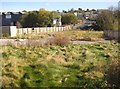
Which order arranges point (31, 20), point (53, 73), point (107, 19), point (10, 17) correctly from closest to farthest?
point (53, 73), point (107, 19), point (31, 20), point (10, 17)

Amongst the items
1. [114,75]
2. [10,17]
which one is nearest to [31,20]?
[10,17]

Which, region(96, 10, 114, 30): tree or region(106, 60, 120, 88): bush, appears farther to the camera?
region(96, 10, 114, 30): tree

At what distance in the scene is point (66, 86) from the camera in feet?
32.6

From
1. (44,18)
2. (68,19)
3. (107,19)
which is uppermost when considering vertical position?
(107,19)

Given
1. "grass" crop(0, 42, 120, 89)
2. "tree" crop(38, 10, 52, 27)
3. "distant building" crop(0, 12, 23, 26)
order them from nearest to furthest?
"grass" crop(0, 42, 120, 89), "tree" crop(38, 10, 52, 27), "distant building" crop(0, 12, 23, 26)

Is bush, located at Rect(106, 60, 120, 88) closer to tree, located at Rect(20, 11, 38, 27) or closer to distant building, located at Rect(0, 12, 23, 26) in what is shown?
tree, located at Rect(20, 11, 38, 27)

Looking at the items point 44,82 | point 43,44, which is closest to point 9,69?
point 44,82

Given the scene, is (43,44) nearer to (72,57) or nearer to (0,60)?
(72,57)

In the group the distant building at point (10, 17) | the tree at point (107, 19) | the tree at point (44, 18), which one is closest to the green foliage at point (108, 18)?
the tree at point (107, 19)

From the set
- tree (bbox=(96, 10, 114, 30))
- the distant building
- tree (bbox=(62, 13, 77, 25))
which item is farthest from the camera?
tree (bbox=(62, 13, 77, 25))

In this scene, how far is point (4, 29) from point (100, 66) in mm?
25853

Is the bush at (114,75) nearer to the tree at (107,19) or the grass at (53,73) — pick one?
the grass at (53,73)

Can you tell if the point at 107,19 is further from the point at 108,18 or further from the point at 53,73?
the point at 53,73

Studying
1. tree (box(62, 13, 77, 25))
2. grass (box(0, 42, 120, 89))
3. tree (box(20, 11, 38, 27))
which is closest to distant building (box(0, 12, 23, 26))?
tree (box(20, 11, 38, 27))
